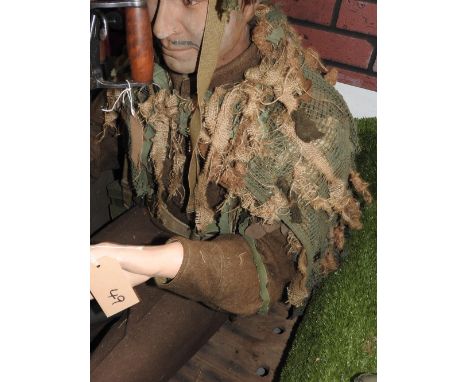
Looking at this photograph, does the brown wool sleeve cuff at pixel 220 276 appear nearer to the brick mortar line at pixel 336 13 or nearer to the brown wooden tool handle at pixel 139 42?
the brown wooden tool handle at pixel 139 42

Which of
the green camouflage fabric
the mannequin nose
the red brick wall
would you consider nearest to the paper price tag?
the green camouflage fabric

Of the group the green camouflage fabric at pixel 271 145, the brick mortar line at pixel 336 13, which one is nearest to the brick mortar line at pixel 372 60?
the brick mortar line at pixel 336 13

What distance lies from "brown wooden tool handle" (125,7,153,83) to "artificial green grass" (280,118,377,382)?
0.60 meters

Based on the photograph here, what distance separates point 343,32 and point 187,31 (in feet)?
2.61

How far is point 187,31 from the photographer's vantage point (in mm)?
982

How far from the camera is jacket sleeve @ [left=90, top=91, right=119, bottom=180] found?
1.39 m

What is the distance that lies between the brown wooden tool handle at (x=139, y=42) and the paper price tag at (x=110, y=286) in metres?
0.34

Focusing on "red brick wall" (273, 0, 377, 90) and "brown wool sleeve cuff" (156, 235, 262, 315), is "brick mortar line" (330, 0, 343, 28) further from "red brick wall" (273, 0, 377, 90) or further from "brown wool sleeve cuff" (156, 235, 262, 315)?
"brown wool sleeve cuff" (156, 235, 262, 315)

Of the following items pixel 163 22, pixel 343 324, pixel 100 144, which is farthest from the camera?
pixel 100 144

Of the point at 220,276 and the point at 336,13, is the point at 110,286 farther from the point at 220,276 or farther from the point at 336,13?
the point at 336,13

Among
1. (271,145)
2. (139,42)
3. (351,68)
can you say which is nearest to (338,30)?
(351,68)

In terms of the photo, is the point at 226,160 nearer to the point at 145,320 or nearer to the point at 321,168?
the point at 321,168

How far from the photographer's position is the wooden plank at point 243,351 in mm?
1267
